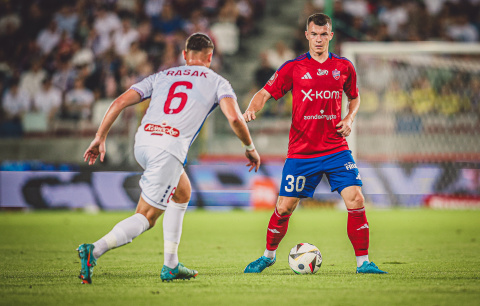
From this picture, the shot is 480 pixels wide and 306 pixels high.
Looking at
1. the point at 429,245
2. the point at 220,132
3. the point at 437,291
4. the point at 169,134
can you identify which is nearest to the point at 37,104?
the point at 220,132

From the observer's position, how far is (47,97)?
57.5 feet

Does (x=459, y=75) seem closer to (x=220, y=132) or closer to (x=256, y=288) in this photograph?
(x=220, y=132)

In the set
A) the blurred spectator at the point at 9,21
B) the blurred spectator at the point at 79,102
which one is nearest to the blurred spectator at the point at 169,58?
the blurred spectator at the point at 79,102

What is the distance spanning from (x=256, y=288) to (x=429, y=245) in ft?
14.1

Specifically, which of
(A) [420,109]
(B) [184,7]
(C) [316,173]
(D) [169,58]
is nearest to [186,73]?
(C) [316,173]

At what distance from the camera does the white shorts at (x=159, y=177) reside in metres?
5.45

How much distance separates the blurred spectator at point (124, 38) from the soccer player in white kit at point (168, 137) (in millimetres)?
13602

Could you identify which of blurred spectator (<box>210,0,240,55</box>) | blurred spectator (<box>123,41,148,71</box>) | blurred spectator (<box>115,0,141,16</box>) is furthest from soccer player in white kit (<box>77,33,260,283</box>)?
blurred spectator (<box>115,0,141,16</box>)

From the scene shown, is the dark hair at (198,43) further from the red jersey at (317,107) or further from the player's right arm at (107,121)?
the red jersey at (317,107)

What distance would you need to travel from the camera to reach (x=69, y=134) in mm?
15688

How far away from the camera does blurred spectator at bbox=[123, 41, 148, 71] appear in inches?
722

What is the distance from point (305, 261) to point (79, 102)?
11.7 metres

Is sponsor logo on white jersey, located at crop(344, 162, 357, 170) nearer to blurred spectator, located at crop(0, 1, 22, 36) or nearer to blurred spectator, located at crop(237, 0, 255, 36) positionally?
blurred spectator, located at crop(237, 0, 255, 36)

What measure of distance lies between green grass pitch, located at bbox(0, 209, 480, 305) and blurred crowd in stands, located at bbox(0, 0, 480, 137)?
5737mm
